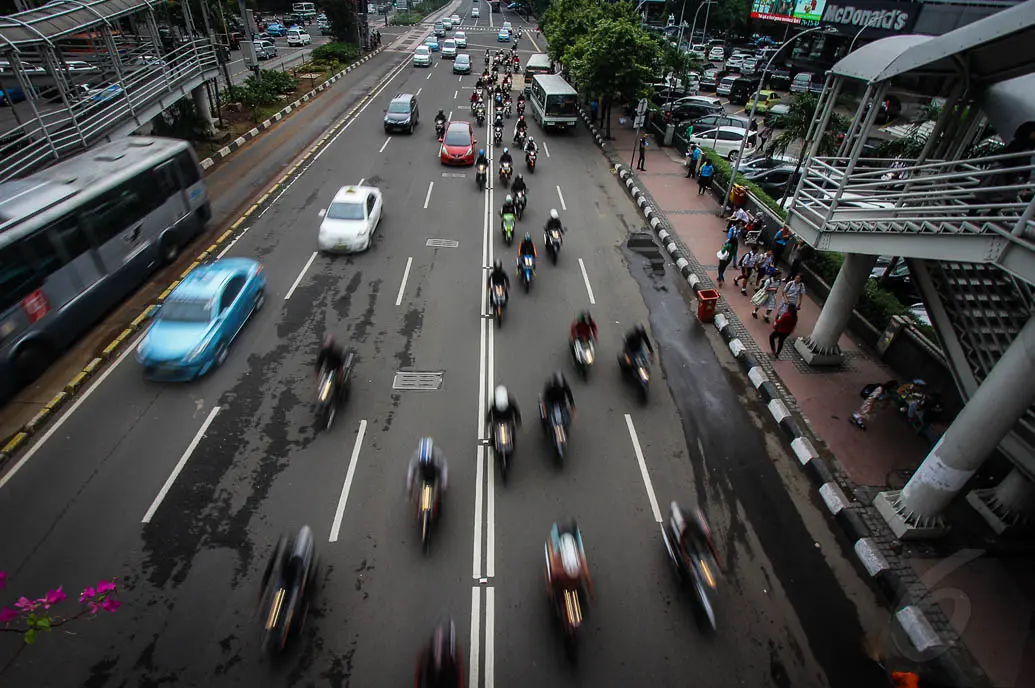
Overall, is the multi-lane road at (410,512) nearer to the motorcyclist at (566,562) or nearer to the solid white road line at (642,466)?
the solid white road line at (642,466)

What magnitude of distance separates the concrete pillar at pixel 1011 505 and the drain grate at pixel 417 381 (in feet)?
32.4

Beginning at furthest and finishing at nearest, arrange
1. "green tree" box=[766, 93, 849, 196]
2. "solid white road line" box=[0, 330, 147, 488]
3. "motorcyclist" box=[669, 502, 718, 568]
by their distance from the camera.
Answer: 1. "green tree" box=[766, 93, 849, 196]
2. "solid white road line" box=[0, 330, 147, 488]
3. "motorcyclist" box=[669, 502, 718, 568]

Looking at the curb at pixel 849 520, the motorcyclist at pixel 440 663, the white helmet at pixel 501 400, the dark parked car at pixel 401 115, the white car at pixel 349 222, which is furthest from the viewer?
the dark parked car at pixel 401 115

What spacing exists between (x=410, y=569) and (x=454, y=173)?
18122mm

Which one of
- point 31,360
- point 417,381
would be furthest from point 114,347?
point 417,381

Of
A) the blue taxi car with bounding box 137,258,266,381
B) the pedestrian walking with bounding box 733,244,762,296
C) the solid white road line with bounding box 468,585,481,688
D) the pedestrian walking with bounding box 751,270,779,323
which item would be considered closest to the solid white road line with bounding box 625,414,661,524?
the solid white road line with bounding box 468,585,481,688

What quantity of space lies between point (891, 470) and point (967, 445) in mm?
2311

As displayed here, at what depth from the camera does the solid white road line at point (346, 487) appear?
26.0 feet

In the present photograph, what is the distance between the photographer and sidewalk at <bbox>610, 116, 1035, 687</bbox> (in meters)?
6.91

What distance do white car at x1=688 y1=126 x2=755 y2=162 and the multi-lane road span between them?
1536 cm

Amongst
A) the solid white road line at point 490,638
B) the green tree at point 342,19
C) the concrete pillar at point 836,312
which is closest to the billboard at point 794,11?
the green tree at point 342,19

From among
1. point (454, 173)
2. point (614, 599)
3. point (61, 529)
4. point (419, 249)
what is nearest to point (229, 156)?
point (454, 173)

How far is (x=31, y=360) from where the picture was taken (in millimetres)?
10000

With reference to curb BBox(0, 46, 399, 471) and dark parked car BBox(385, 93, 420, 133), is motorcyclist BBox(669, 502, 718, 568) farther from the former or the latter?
dark parked car BBox(385, 93, 420, 133)
